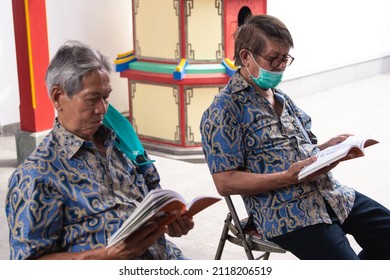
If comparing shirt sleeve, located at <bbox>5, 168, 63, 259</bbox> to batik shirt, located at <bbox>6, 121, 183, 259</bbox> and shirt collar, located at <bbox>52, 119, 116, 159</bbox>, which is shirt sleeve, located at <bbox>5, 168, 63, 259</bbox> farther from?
shirt collar, located at <bbox>52, 119, 116, 159</bbox>

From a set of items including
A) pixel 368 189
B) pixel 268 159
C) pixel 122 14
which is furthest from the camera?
pixel 122 14

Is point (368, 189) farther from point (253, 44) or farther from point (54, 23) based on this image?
point (54, 23)

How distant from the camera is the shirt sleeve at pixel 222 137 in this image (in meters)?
3.22

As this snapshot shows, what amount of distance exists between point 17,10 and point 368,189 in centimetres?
369

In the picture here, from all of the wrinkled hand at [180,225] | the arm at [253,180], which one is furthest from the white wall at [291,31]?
the wrinkled hand at [180,225]

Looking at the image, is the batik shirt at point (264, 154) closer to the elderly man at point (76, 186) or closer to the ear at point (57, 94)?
the elderly man at point (76, 186)

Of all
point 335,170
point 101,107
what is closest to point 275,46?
point 101,107

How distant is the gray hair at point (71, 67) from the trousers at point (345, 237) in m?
1.27

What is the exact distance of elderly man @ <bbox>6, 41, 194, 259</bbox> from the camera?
243 cm

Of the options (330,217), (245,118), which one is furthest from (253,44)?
(330,217)

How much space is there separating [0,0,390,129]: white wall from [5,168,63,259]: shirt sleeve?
5.53 metres

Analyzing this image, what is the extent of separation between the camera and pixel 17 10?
6.46 meters

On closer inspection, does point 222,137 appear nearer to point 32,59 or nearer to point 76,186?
point 76,186

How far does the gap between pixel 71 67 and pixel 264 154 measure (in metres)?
1.14
